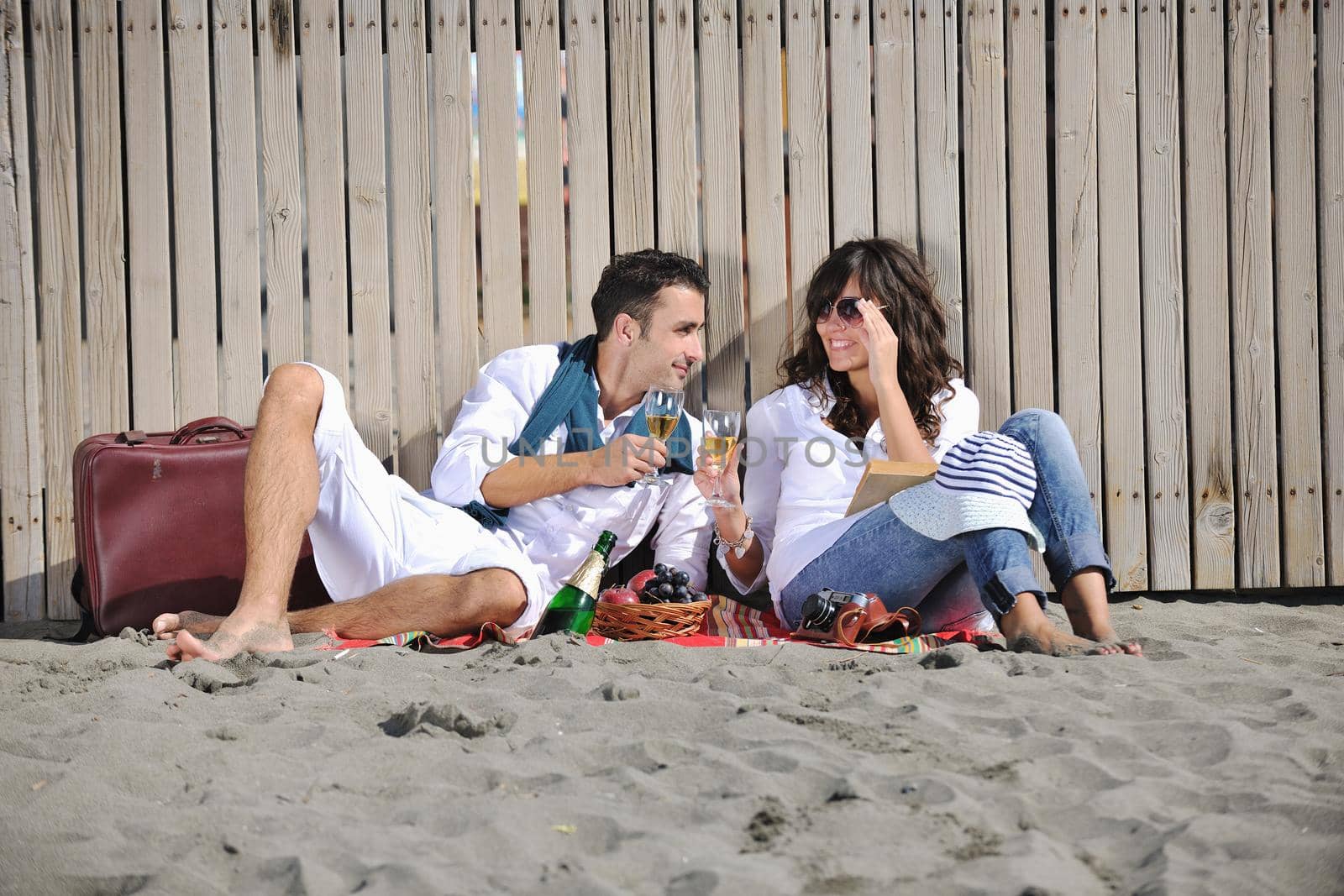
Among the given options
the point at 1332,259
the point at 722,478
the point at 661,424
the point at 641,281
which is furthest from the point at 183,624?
the point at 1332,259

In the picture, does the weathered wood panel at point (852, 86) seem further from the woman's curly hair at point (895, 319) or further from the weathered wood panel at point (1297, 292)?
the weathered wood panel at point (1297, 292)

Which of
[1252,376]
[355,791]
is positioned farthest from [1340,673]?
[355,791]

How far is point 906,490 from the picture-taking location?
3092mm

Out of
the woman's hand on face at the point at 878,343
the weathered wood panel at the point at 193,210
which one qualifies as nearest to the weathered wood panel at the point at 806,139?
the woman's hand on face at the point at 878,343

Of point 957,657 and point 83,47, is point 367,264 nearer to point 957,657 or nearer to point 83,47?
point 83,47

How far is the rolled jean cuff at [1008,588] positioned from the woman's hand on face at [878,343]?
2.70 feet

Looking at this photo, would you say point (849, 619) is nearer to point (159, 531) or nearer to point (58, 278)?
point (159, 531)

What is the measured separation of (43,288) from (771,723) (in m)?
3.31

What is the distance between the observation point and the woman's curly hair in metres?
3.67

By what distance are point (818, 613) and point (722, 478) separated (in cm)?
53

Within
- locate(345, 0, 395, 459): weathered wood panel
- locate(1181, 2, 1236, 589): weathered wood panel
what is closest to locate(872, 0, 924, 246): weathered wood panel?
locate(1181, 2, 1236, 589): weathered wood panel

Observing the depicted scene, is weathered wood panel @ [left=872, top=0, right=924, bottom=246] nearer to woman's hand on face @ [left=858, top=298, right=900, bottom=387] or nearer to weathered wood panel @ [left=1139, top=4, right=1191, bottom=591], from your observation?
woman's hand on face @ [left=858, top=298, right=900, bottom=387]

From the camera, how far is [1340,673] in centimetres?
257

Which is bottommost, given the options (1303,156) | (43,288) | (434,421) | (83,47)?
(434,421)
